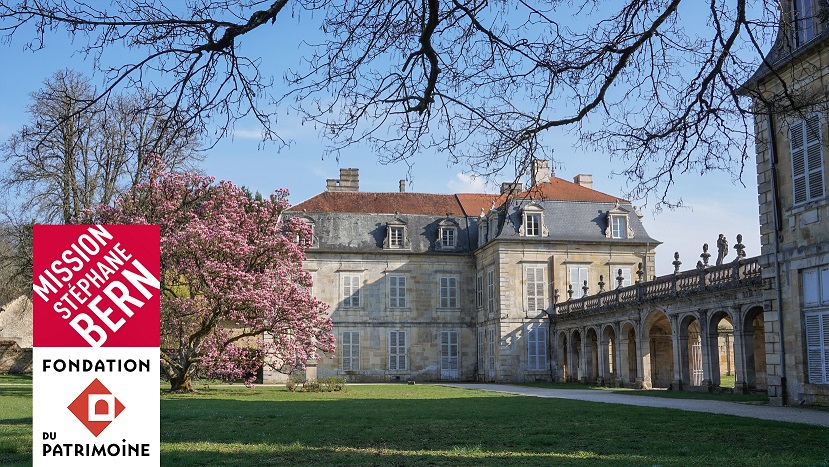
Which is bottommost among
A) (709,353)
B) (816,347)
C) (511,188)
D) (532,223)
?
(709,353)

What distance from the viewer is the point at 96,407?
13.1ft

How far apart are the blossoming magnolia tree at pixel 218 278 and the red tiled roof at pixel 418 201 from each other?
15848 mm

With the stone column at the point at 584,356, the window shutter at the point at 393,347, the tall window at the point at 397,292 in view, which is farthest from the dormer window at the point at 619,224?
the window shutter at the point at 393,347

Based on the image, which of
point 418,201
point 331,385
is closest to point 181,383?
point 331,385

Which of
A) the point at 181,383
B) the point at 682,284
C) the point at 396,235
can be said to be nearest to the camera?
the point at 181,383

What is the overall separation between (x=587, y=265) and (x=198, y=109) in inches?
1323

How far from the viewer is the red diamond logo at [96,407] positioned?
13.1ft

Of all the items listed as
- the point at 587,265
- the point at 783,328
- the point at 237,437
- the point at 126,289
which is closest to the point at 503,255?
the point at 587,265

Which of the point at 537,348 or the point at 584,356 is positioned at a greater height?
the point at 537,348

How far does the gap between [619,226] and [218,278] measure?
69.6 feet

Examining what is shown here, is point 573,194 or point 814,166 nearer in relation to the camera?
point 814,166

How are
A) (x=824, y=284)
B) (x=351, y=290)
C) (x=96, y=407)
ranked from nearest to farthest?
(x=96, y=407), (x=824, y=284), (x=351, y=290)

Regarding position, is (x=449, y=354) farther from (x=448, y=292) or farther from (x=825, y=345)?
(x=825, y=345)

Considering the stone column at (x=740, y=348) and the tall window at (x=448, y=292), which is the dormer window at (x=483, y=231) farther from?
the stone column at (x=740, y=348)
